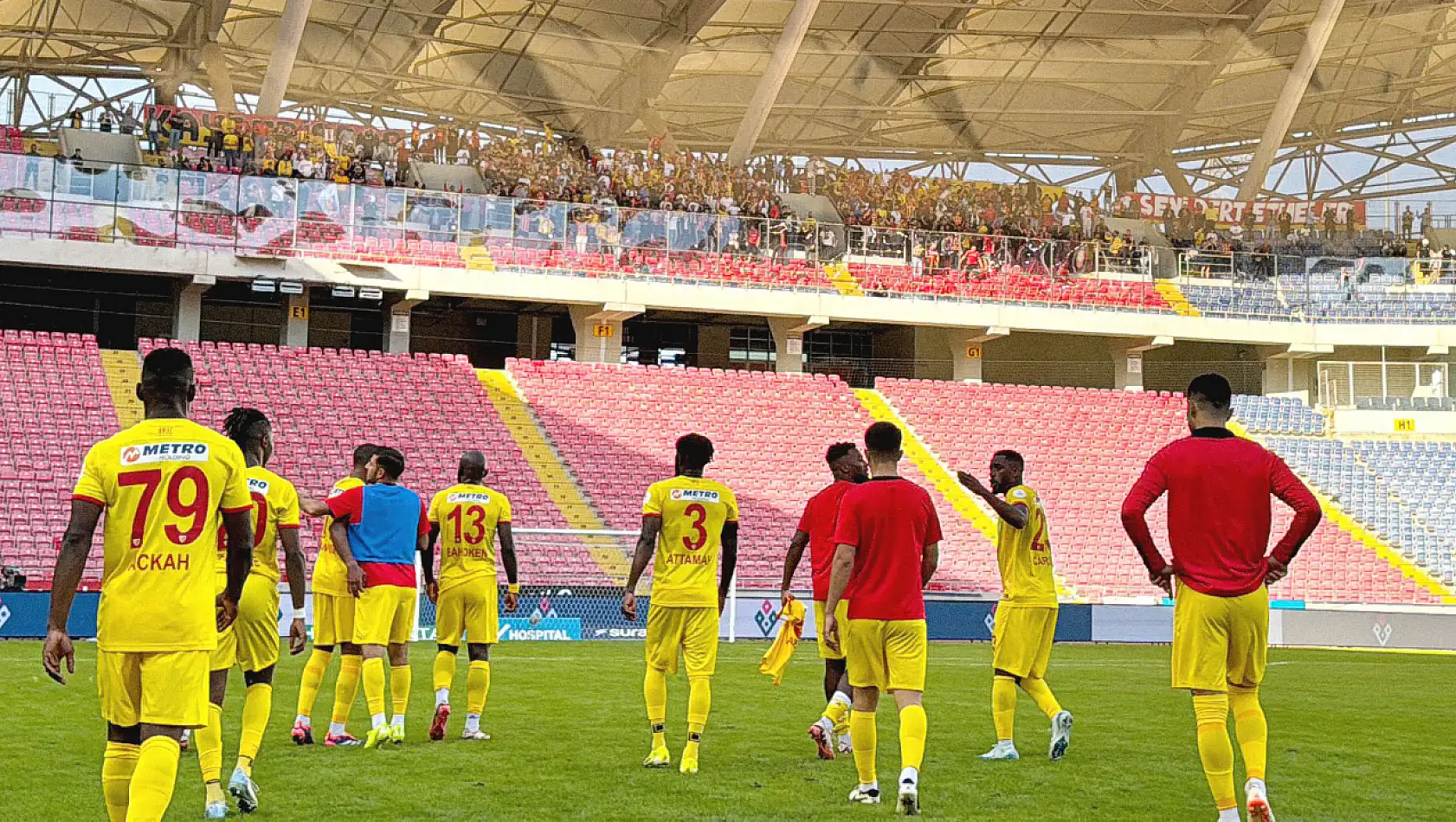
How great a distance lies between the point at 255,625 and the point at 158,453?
114 inches

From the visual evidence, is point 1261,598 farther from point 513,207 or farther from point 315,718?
point 513,207

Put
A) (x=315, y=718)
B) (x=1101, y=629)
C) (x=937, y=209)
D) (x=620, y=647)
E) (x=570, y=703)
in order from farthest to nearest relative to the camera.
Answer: (x=937, y=209) → (x=1101, y=629) → (x=620, y=647) → (x=570, y=703) → (x=315, y=718)

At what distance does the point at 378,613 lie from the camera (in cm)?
1026

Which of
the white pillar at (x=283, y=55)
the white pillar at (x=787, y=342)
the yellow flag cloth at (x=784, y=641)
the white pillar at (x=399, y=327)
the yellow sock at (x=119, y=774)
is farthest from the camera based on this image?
the white pillar at (x=787, y=342)

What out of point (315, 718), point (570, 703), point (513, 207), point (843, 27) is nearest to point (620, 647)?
point (570, 703)

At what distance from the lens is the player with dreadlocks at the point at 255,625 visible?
795 centimetres

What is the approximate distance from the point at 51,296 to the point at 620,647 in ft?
66.8

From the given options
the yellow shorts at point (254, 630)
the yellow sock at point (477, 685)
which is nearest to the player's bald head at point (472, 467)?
the yellow sock at point (477, 685)

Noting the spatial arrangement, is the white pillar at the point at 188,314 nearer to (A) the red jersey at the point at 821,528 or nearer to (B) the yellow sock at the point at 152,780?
(A) the red jersey at the point at 821,528

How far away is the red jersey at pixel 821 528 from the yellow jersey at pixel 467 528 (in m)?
2.15

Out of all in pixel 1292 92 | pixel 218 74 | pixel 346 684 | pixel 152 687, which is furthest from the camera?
pixel 1292 92

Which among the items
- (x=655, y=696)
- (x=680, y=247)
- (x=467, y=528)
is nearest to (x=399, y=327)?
(x=680, y=247)

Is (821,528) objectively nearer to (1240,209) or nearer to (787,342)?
(787,342)

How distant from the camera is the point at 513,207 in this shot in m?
34.9
